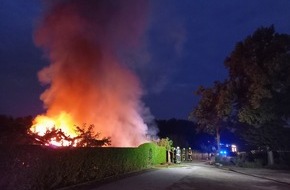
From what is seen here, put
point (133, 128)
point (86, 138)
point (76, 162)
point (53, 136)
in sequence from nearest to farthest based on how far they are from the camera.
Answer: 1. point (76, 162)
2. point (53, 136)
3. point (86, 138)
4. point (133, 128)

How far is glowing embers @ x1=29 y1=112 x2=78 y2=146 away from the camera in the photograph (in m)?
26.2

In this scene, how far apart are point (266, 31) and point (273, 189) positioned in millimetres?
26549

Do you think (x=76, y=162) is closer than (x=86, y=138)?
Yes

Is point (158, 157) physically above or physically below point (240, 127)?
below

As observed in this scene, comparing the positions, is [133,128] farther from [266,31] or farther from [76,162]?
[76,162]

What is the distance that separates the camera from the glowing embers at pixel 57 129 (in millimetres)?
26219

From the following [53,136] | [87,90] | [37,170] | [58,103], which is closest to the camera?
[37,170]

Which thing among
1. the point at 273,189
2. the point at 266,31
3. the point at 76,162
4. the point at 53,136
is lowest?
the point at 273,189

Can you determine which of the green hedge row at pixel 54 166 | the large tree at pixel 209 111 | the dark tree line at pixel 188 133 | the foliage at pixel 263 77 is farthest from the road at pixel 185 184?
the dark tree line at pixel 188 133

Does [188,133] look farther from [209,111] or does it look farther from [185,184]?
[185,184]

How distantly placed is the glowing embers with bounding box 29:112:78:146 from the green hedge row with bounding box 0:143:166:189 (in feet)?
11.8

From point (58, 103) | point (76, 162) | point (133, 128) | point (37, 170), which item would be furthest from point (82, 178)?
point (133, 128)

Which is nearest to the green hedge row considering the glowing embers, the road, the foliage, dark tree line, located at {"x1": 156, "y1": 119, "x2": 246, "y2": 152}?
the road

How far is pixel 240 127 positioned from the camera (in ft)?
166
